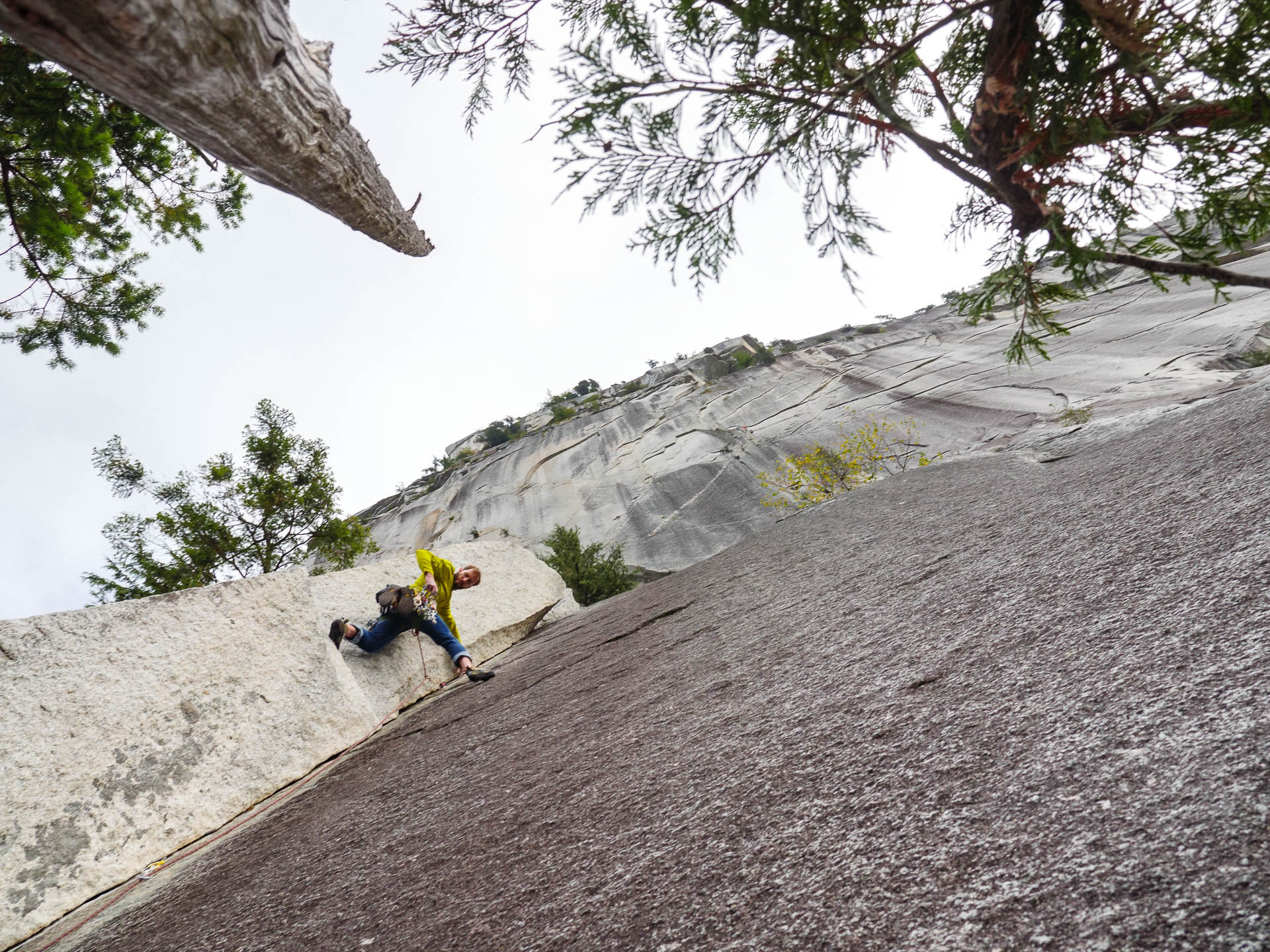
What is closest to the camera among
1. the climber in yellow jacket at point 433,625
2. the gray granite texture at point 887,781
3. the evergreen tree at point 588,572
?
the gray granite texture at point 887,781

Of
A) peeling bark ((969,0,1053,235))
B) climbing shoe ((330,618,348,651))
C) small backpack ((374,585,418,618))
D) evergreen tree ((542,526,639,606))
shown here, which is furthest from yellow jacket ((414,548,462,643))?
evergreen tree ((542,526,639,606))

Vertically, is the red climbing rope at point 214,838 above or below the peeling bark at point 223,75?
below

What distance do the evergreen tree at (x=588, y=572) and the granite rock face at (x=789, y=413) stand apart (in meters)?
3.38

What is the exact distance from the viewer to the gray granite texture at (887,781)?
3.07 ft

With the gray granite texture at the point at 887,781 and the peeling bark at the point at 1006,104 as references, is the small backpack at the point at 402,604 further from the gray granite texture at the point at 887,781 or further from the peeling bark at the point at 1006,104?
the peeling bark at the point at 1006,104

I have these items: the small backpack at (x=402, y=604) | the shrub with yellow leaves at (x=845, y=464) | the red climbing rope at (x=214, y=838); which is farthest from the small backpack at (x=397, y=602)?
the shrub with yellow leaves at (x=845, y=464)

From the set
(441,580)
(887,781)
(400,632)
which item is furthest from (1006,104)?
(400,632)

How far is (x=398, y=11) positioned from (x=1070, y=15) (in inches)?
165

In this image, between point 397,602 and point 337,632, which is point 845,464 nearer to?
point 397,602

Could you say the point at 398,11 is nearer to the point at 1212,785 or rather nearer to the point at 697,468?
the point at 1212,785

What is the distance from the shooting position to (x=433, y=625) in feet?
17.7

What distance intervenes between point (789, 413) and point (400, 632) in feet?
67.5

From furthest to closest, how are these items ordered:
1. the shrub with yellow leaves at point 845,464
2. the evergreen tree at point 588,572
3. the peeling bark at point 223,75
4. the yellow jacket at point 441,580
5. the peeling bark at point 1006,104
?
the shrub with yellow leaves at point 845,464 < the evergreen tree at point 588,572 < the yellow jacket at point 441,580 < the peeling bark at point 1006,104 < the peeling bark at point 223,75

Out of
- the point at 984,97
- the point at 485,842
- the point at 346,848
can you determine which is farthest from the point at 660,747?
the point at 984,97
